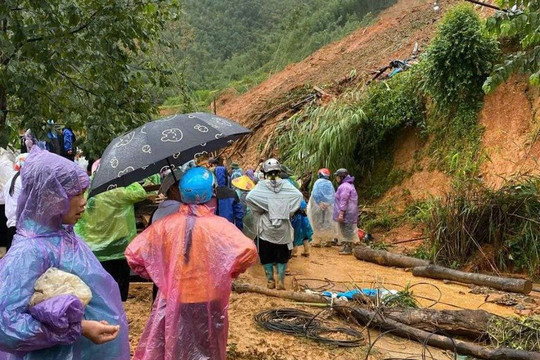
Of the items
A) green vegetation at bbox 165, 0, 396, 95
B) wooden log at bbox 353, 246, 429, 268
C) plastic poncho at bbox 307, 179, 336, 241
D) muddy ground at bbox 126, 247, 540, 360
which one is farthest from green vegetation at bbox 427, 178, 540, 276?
green vegetation at bbox 165, 0, 396, 95

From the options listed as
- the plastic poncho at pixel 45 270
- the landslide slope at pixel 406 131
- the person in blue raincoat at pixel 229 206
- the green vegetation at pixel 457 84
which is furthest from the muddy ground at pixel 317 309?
the green vegetation at pixel 457 84

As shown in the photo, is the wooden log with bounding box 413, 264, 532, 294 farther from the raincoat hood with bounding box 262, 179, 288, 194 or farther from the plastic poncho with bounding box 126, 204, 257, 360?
the plastic poncho with bounding box 126, 204, 257, 360

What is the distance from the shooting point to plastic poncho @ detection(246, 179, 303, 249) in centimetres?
766

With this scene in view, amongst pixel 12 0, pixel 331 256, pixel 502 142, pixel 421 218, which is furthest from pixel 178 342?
pixel 502 142

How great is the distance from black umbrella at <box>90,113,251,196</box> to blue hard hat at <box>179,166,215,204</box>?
0.83ft

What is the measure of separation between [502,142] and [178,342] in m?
10.7

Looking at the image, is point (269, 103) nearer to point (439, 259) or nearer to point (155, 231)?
point (439, 259)

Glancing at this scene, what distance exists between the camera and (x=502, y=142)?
12.8m

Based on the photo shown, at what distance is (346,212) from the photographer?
1125 cm

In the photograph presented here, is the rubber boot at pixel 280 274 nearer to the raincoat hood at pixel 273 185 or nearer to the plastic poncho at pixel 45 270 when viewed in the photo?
the raincoat hood at pixel 273 185

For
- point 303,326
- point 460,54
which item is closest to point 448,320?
point 303,326

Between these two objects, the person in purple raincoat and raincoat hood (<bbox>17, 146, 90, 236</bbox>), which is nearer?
raincoat hood (<bbox>17, 146, 90, 236</bbox>)

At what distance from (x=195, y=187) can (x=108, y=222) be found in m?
2.63

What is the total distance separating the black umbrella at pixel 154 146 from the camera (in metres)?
4.10
